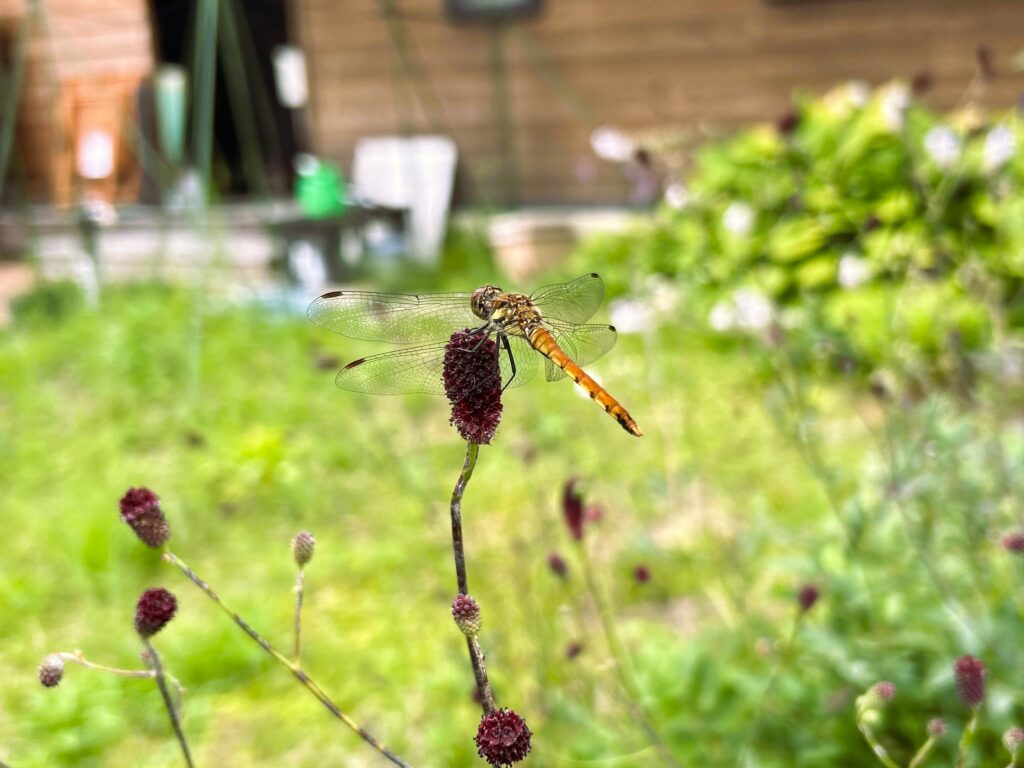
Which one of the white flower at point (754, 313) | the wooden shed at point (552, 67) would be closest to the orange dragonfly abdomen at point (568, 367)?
the white flower at point (754, 313)

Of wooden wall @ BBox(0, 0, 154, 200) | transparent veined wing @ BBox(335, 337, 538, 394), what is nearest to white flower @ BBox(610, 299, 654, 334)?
transparent veined wing @ BBox(335, 337, 538, 394)

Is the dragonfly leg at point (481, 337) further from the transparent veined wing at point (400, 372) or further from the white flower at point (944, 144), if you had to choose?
the white flower at point (944, 144)

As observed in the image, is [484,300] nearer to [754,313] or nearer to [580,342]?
[580,342]

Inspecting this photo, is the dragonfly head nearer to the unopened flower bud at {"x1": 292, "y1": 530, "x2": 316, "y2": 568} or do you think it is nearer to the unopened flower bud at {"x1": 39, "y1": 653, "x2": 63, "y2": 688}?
the unopened flower bud at {"x1": 292, "y1": 530, "x2": 316, "y2": 568}

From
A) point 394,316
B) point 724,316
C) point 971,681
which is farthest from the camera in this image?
point 724,316

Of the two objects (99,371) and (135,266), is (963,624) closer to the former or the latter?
(99,371)

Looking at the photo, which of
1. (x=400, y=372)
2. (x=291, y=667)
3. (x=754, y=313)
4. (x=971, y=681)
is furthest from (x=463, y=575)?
(x=754, y=313)
